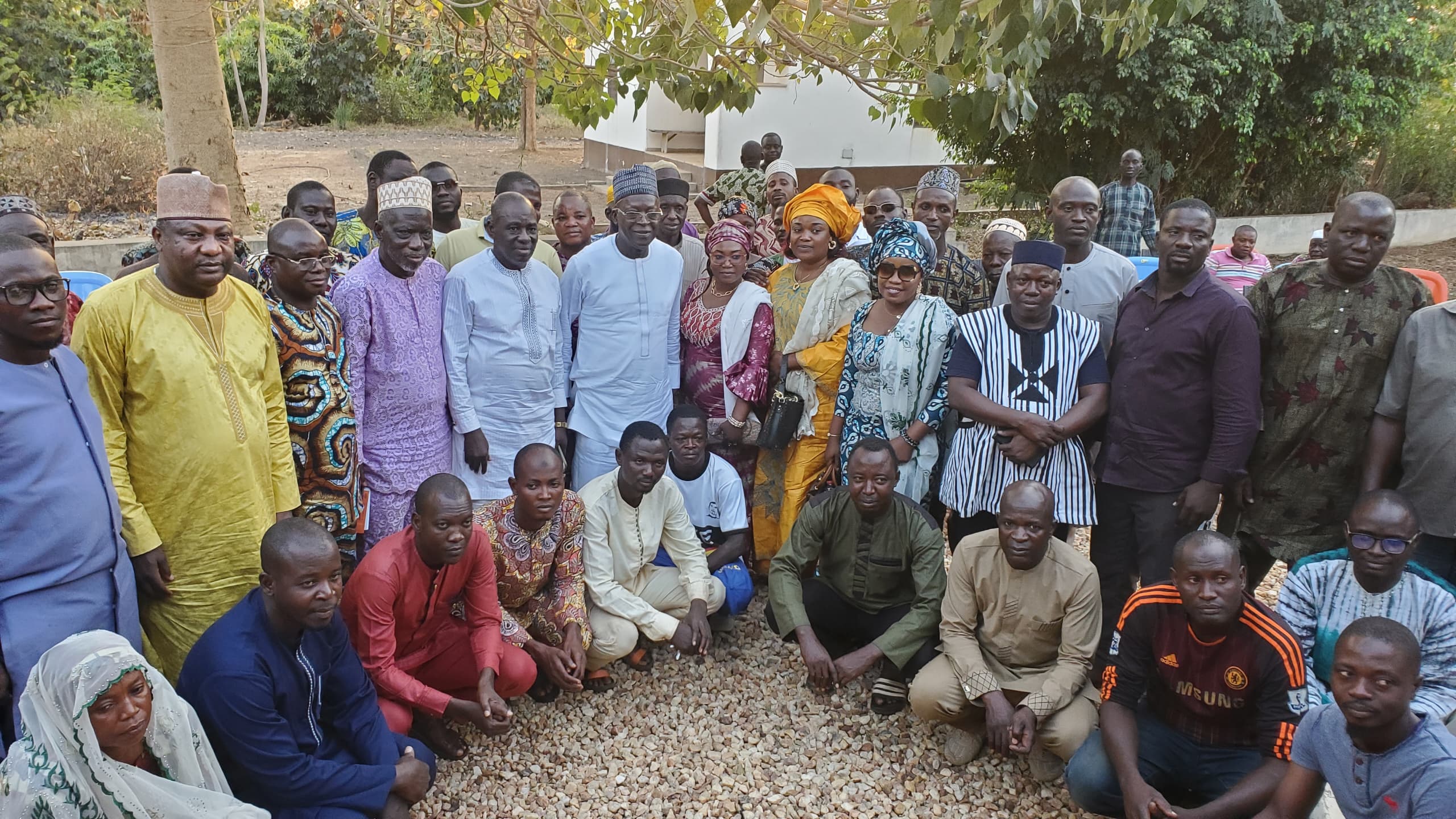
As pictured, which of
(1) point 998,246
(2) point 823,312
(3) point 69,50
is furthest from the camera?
(3) point 69,50

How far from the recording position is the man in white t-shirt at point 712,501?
4539mm

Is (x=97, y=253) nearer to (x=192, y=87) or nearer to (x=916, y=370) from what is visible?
(x=192, y=87)

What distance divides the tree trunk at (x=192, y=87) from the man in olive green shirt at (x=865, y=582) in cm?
474

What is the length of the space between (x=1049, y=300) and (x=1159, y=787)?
5.95 ft

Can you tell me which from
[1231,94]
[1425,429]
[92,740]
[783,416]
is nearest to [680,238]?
[783,416]

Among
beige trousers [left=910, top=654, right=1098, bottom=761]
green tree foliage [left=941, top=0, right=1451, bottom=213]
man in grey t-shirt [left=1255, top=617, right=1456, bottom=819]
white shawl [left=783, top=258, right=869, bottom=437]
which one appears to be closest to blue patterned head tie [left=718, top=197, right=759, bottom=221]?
white shawl [left=783, top=258, right=869, bottom=437]

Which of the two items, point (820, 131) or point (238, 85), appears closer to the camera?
point (820, 131)

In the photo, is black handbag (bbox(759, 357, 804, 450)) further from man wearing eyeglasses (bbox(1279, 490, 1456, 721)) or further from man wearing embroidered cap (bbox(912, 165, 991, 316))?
man wearing eyeglasses (bbox(1279, 490, 1456, 721))

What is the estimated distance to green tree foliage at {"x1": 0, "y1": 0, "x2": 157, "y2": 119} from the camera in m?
15.1

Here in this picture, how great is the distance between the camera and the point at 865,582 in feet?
14.0

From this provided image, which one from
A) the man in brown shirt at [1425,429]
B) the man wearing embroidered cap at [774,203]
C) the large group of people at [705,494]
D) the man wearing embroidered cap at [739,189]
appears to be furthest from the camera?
the man wearing embroidered cap at [739,189]

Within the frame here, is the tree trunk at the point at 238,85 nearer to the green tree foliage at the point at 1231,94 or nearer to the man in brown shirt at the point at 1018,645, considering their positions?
the green tree foliage at the point at 1231,94

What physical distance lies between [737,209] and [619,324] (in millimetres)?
2115

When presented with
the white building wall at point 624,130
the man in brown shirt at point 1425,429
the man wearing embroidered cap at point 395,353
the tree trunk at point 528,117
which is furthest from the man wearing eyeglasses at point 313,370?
the tree trunk at point 528,117
